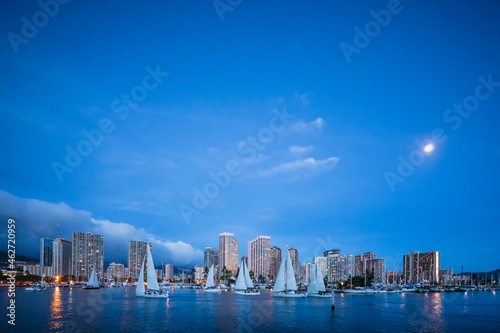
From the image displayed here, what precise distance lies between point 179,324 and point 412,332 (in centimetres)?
3477

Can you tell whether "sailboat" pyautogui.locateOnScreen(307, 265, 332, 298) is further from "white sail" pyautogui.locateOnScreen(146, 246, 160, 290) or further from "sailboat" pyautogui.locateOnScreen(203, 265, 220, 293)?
"sailboat" pyautogui.locateOnScreen(203, 265, 220, 293)

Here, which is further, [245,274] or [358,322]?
[245,274]

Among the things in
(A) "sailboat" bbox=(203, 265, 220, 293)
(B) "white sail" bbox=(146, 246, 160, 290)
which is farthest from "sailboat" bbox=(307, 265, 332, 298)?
(A) "sailboat" bbox=(203, 265, 220, 293)

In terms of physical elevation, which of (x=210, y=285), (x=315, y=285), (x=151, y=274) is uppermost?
(x=151, y=274)

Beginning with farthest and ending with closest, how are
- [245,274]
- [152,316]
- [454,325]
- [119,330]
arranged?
[245,274] < [152,316] < [454,325] < [119,330]

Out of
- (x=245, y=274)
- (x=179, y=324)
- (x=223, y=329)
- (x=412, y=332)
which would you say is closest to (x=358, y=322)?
(x=412, y=332)

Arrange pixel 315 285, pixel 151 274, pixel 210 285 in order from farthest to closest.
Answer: pixel 210 285, pixel 315 285, pixel 151 274

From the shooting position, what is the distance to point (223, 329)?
50.7 metres

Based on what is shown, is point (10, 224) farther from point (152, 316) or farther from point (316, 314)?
point (316, 314)

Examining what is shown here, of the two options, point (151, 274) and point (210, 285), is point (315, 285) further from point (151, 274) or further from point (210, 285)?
point (210, 285)

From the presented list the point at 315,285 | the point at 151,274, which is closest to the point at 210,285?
the point at 315,285

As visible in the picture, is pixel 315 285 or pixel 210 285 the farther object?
pixel 210 285

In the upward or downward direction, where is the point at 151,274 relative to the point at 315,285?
upward

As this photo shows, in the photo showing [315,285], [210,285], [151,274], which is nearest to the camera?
[151,274]
